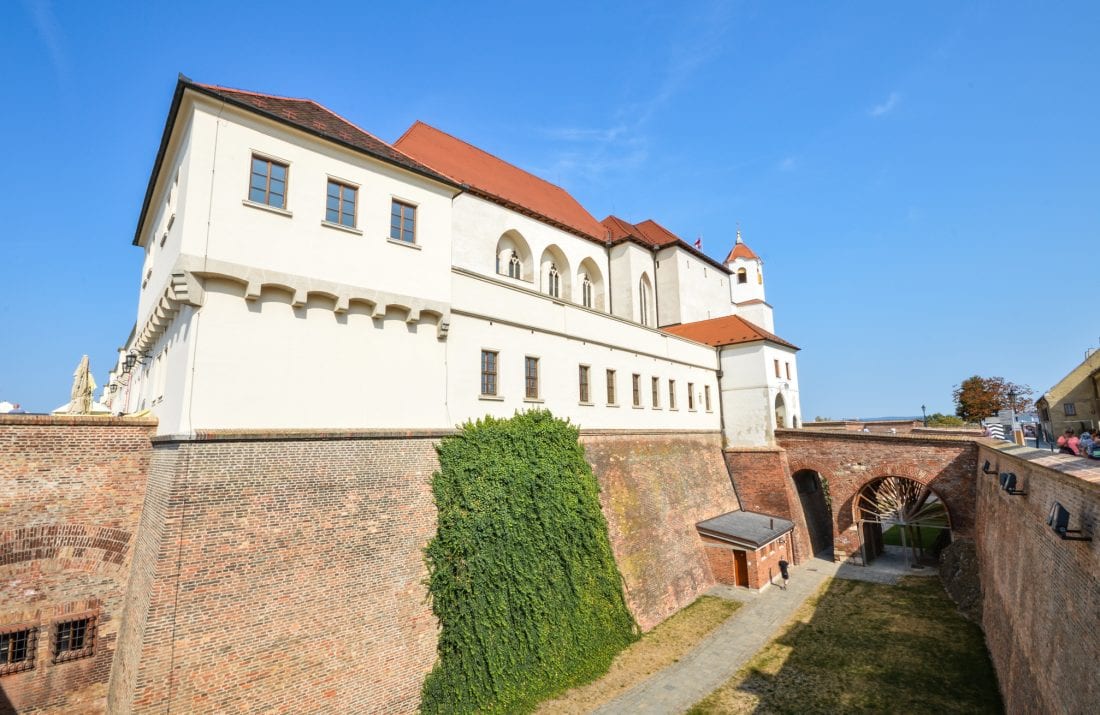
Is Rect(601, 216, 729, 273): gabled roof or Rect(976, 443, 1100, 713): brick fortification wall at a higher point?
Rect(601, 216, 729, 273): gabled roof

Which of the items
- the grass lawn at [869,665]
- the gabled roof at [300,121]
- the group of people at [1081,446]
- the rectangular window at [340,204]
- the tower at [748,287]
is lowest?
the grass lawn at [869,665]

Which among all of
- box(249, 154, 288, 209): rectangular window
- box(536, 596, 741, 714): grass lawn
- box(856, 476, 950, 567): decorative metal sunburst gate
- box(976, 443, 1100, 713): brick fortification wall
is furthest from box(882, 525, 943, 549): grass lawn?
box(249, 154, 288, 209): rectangular window

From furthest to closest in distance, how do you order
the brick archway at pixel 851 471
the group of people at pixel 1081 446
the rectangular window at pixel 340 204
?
the brick archway at pixel 851 471
the group of people at pixel 1081 446
the rectangular window at pixel 340 204

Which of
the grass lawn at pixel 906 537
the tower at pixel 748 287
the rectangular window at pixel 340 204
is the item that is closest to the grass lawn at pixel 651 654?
the rectangular window at pixel 340 204

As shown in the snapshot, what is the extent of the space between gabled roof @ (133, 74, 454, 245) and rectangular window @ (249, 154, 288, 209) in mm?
937

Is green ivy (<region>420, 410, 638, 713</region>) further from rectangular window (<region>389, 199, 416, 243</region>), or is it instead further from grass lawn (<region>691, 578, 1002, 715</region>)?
rectangular window (<region>389, 199, 416, 243</region>)

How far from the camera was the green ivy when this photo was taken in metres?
11.7

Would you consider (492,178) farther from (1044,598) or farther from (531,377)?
(1044,598)

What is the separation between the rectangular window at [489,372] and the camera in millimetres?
14850

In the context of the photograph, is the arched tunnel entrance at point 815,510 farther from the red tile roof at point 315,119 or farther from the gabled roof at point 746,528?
the red tile roof at point 315,119

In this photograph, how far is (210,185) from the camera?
10055mm

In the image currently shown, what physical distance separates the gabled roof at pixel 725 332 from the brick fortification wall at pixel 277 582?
65.5 ft

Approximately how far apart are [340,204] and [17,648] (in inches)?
419

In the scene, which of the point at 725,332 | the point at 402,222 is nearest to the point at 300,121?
the point at 402,222
